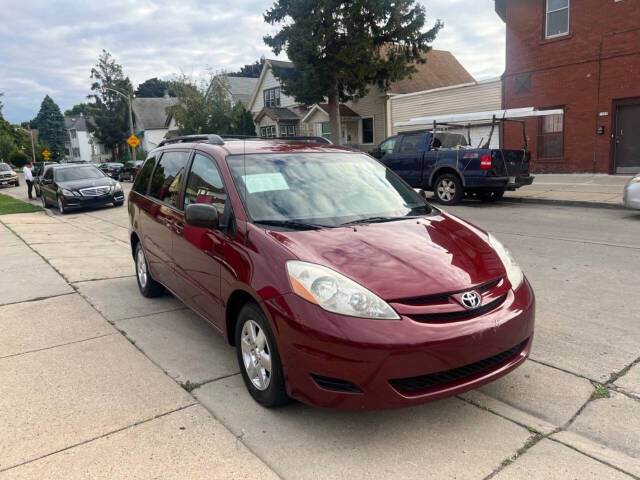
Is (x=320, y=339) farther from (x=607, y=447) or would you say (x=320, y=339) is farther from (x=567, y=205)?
(x=567, y=205)

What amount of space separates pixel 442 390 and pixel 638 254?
559cm

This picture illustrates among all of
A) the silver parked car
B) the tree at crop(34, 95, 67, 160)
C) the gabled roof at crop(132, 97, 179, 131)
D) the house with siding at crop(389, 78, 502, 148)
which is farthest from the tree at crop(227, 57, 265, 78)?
the silver parked car

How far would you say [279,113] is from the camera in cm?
3722

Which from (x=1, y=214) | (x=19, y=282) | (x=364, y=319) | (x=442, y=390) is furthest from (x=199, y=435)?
(x=1, y=214)

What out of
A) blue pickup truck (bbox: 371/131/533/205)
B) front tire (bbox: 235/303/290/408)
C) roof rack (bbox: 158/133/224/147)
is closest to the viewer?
front tire (bbox: 235/303/290/408)

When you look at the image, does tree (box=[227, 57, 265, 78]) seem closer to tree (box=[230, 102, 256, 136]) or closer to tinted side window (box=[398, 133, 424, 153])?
tree (box=[230, 102, 256, 136])

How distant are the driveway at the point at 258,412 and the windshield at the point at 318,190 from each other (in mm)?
1266

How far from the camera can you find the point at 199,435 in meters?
2.89

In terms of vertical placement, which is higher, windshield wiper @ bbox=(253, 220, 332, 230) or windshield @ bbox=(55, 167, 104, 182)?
windshield @ bbox=(55, 167, 104, 182)

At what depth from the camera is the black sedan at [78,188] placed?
16053mm

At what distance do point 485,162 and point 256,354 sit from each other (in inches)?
407

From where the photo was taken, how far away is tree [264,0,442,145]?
22.2 meters

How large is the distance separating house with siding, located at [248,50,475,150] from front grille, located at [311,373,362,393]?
79.1 feet

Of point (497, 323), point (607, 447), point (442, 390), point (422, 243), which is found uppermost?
point (422, 243)
